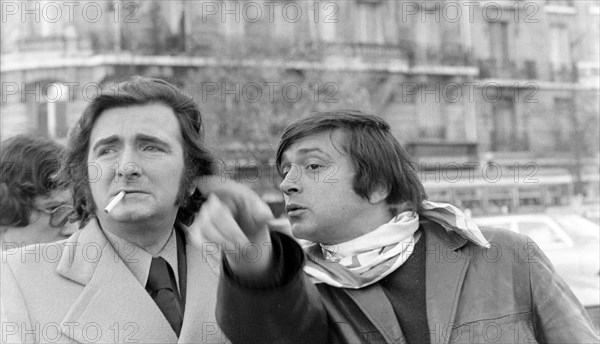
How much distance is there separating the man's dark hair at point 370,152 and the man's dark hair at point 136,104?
305 mm

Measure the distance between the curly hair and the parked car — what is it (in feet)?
7.55

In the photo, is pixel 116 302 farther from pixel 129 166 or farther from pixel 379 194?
pixel 379 194

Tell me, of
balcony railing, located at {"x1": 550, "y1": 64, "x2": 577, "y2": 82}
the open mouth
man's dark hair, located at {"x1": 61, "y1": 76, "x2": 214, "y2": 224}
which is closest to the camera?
the open mouth

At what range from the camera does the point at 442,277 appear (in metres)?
2.31

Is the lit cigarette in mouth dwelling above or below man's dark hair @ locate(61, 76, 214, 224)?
below

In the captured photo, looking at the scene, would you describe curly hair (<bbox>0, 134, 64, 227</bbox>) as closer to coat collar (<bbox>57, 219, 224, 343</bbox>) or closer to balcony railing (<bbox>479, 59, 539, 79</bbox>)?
coat collar (<bbox>57, 219, 224, 343</bbox>)

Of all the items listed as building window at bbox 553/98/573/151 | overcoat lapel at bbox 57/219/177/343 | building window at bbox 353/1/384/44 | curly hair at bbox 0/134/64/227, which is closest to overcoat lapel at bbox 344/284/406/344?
overcoat lapel at bbox 57/219/177/343


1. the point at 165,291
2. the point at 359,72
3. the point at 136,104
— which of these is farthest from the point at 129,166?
the point at 359,72

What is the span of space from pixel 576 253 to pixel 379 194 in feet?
11.1

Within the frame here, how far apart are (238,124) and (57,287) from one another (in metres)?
15.7

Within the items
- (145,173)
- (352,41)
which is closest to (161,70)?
(352,41)

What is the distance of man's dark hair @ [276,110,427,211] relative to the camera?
8.21 ft

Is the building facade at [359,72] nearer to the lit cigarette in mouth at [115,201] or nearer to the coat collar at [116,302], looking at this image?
the coat collar at [116,302]

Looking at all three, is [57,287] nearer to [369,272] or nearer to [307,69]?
[369,272]
